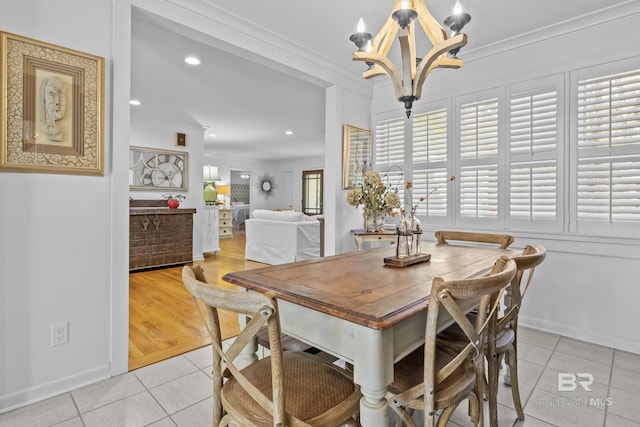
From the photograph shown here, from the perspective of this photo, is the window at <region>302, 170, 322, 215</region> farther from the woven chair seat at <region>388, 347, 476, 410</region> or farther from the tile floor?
the woven chair seat at <region>388, 347, 476, 410</region>

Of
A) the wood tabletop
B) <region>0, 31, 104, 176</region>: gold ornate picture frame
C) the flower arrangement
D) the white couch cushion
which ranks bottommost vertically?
the wood tabletop

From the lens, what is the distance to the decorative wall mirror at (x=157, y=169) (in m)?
5.57

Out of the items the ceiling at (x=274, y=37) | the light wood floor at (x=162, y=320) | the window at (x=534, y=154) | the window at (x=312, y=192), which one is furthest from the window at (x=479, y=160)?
the window at (x=312, y=192)

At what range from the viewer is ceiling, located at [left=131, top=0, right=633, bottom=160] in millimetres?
2449

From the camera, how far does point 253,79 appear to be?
392 cm

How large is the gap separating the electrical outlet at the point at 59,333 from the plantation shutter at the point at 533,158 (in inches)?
135

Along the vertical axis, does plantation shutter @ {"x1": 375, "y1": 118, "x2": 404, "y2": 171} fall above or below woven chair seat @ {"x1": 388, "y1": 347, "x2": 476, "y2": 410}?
above

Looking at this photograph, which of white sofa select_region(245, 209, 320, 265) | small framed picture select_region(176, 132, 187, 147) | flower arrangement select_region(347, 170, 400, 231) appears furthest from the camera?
small framed picture select_region(176, 132, 187, 147)

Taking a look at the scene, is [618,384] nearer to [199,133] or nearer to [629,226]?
[629,226]

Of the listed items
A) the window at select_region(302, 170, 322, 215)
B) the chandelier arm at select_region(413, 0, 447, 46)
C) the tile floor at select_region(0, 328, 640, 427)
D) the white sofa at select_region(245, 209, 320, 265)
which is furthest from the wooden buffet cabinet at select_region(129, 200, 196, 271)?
the window at select_region(302, 170, 322, 215)

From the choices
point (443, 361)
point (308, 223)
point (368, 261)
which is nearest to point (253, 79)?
point (308, 223)

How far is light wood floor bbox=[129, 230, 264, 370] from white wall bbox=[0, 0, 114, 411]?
17.4 inches

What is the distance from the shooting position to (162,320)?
3.06 m

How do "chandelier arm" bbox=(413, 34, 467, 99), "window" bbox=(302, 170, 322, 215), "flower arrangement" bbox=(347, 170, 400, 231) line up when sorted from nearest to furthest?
1. "chandelier arm" bbox=(413, 34, 467, 99)
2. "flower arrangement" bbox=(347, 170, 400, 231)
3. "window" bbox=(302, 170, 322, 215)
